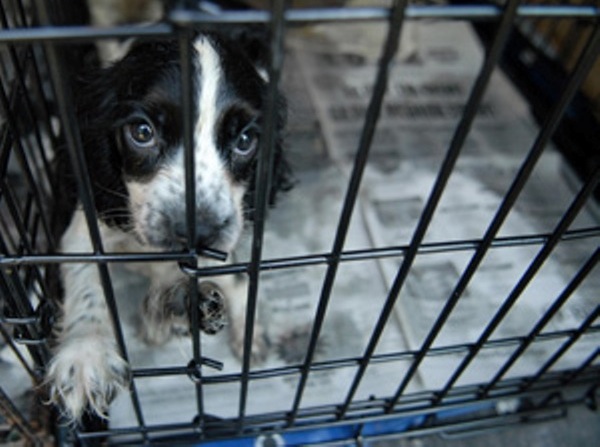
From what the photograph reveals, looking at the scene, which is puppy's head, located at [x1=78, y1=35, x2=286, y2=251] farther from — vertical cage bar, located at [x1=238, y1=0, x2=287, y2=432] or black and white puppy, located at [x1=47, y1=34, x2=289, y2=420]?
vertical cage bar, located at [x1=238, y1=0, x2=287, y2=432]

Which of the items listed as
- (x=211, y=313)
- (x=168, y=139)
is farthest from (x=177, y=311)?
(x=168, y=139)

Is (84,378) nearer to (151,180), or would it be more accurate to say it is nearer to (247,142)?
(151,180)

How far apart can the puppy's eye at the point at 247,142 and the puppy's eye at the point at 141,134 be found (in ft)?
0.44

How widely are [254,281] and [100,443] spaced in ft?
1.48

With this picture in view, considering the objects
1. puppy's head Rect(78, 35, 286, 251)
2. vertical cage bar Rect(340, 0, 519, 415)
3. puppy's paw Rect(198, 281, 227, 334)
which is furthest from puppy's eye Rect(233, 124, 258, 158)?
vertical cage bar Rect(340, 0, 519, 415)

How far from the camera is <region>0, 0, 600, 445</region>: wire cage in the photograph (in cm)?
56

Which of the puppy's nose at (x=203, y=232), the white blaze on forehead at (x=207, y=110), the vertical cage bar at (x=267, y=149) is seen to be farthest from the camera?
Answer: the white blaze on forehead at (x=207, y=110)

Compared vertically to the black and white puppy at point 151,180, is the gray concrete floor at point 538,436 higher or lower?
lower

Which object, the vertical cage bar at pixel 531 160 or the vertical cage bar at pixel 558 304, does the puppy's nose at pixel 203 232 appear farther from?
the vertical cage bar at pixel 558 304

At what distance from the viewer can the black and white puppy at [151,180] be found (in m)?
0.86

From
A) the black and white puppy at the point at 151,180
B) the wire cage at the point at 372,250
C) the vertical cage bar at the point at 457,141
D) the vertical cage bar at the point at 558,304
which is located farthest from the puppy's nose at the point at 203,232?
the vertical cage bar at the point at 558,304

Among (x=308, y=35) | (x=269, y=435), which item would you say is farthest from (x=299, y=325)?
(x=308, y=35)

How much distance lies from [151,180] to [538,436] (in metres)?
0.86

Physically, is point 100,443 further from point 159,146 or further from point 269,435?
point 159,146
